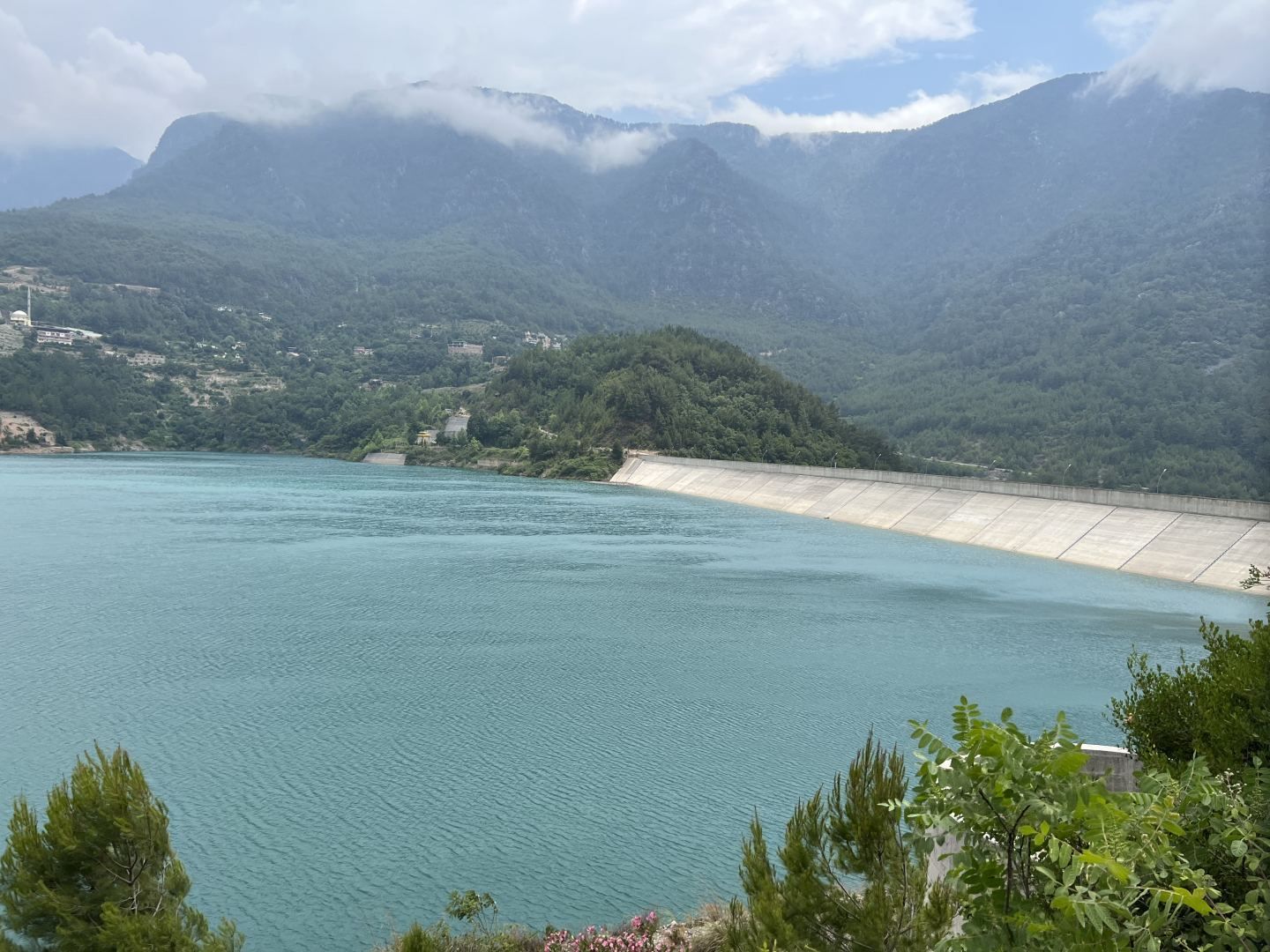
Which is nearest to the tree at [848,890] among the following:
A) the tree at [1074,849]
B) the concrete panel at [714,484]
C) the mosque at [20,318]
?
the tree at [1074,849]

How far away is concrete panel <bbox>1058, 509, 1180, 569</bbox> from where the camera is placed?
40938 mm

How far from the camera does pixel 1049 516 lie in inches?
1854

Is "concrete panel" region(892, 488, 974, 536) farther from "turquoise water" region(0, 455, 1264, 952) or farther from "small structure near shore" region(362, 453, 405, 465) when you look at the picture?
"small structure near shore" region(362, 453, 405, 465)

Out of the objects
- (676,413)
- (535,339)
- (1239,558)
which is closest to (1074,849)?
(1239,558)

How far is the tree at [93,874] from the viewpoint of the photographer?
7062mm

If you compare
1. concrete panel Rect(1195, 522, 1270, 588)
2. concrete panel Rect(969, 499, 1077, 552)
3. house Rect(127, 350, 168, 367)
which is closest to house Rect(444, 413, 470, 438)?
house Rect(127, 350, 168, 367)

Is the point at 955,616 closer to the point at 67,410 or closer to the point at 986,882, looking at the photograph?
the point at 986,882

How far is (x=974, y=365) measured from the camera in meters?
140

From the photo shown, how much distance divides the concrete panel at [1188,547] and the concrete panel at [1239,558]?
0.25m

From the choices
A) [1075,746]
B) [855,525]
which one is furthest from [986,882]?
[855,525]

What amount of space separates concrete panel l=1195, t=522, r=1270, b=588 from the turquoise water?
136 centimetres

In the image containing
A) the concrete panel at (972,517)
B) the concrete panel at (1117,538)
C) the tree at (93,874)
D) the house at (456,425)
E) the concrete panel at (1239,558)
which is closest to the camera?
the tree at (93,874)

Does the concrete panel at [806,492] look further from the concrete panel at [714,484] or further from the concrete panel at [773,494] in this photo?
the concrete panel at [714,484]

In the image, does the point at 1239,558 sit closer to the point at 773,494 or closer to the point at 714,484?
the point at 773,494
